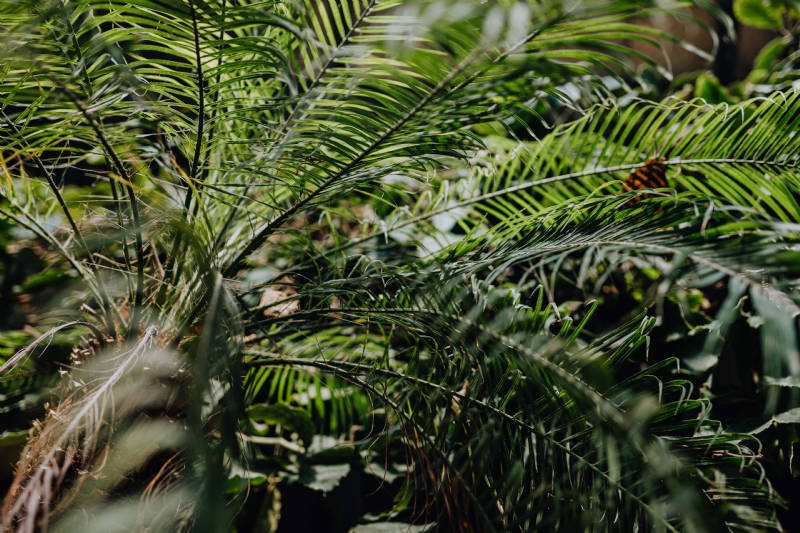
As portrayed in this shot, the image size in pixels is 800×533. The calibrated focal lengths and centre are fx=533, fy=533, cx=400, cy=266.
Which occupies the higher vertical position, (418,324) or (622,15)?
(622,15)

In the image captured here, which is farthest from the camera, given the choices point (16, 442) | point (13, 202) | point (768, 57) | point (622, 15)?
point (768, 57)

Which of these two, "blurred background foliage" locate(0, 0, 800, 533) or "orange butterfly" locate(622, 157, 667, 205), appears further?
"orange butterfly" locate(622, 157, 667, 205)

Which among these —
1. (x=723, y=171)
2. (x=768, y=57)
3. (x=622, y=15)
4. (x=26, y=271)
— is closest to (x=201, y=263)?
(x=622, y=15)

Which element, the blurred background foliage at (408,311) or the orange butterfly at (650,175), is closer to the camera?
the blurred background foliage at (408,311)

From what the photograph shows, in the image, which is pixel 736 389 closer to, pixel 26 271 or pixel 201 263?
pixel 201 263

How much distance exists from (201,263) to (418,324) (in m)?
0.29

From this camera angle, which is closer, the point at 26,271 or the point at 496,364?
the point at 496,364

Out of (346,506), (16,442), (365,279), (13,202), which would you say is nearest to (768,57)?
(365,279)

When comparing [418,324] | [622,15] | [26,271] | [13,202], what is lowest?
[26,271]

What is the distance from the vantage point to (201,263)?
62 centimetres

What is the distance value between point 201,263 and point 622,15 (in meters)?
0.53

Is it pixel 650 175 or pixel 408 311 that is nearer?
pixel 408 311

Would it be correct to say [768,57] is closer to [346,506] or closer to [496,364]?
[496,364]

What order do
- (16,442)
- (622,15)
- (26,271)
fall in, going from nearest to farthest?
(622,15) < (16,442) < (26,271)
